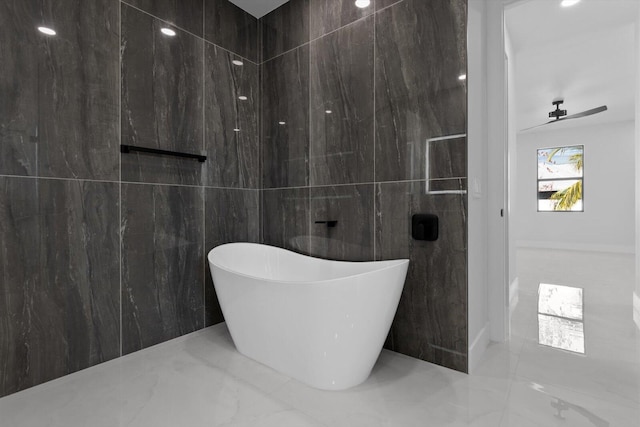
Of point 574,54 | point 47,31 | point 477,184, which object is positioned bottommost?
point 477,184

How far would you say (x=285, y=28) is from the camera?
95.0 inches

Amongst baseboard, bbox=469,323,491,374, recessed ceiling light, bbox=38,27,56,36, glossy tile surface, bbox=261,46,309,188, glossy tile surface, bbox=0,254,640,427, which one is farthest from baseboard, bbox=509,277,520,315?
recessed ceiling light, bbox=38,27,56,36

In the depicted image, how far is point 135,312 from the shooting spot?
1853 millimetres

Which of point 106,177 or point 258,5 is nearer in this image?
point 106,177

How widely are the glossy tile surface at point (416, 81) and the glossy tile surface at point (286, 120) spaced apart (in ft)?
2.05

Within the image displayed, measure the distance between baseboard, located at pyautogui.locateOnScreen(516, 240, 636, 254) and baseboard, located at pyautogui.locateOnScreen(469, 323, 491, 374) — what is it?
20.5 feet

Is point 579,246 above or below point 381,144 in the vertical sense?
below

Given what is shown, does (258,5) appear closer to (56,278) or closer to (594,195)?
(56,278)

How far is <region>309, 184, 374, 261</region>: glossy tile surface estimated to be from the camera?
195cm

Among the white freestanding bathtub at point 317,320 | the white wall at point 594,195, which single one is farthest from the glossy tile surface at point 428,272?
the white wall at point 594,195

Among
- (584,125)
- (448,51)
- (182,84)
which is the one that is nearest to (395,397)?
(448,51)

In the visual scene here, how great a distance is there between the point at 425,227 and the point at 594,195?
6981mm

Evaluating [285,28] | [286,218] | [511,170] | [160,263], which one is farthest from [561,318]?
[285,28]

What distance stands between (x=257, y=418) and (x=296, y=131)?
183cm
